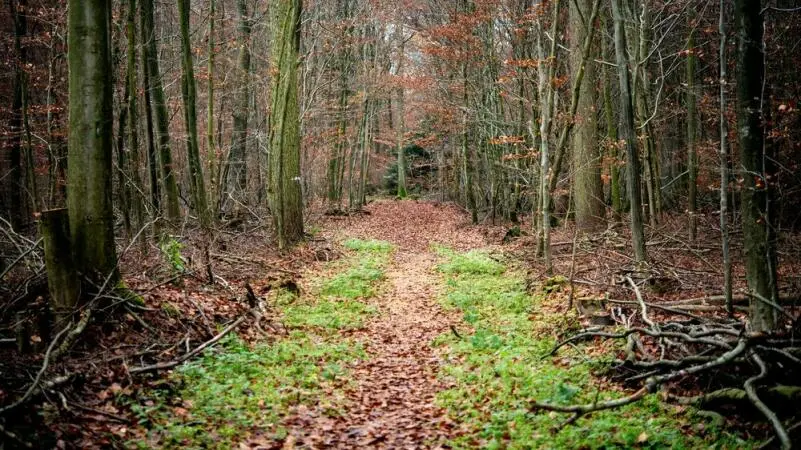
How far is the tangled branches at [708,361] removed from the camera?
4.75 m

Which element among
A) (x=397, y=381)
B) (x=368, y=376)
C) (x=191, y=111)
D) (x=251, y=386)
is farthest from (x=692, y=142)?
(x=251, y=386)

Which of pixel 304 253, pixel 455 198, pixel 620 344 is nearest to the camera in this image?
pixel 620 344

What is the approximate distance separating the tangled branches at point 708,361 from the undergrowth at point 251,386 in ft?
8.74

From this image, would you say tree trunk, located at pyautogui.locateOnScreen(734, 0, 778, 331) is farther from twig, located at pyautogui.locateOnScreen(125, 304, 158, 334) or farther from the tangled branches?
twig, located at pyautogui.locateOnScreen(125, 304, 158, 334)

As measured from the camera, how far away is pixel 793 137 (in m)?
12.0

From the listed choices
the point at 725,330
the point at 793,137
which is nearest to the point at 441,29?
the point at 793,137

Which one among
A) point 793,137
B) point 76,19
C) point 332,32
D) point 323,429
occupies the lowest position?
point 323,429

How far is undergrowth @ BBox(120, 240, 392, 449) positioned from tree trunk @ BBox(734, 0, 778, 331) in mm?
4584

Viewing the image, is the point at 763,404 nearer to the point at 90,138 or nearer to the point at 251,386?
the point at 251,386

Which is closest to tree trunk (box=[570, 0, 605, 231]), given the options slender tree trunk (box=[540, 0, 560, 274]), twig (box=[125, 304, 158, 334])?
slender tree trunk (box=[540, 0, 560, 274])

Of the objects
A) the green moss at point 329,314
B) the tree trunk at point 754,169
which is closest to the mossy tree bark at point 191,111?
the green moss at point 329,314

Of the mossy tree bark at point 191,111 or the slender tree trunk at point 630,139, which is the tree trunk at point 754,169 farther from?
the mossy tree bark at point 191,111

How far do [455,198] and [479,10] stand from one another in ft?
53.2

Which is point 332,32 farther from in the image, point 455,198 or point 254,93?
point 455,198
